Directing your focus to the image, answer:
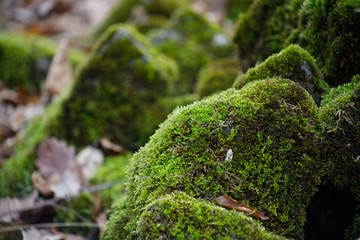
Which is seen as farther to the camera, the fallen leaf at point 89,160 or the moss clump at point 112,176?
the fallen leaf at point 89,160

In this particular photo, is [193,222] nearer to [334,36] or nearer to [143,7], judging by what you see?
[334,36]

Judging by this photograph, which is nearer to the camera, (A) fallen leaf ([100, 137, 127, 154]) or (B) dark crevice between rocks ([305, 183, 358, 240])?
(B) dark crevice between rocks ([305, 183, 358, 240])

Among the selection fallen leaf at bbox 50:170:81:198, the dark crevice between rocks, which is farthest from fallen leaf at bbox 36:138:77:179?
the dark crevice between rocks

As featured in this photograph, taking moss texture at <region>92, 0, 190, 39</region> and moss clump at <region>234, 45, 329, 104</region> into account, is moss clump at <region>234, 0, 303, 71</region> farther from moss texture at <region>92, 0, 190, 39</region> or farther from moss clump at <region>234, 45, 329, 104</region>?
moss texture at <region>92, 0, 190, 39</region>

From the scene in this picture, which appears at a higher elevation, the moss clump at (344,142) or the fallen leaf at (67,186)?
the moss clump at (344,142)

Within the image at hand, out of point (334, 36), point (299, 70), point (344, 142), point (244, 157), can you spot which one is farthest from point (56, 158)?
point (334, 36)

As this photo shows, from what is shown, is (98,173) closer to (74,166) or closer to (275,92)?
(74,166)

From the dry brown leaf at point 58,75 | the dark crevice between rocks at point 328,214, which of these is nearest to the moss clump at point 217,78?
the dark crevice between rocks at point 328,214

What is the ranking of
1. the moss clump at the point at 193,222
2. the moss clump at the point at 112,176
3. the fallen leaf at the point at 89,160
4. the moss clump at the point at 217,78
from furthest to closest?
the moss clump at the point at 217,78, the fallen leaf at the point at 89,160, the moss clump at the point at 112,176, the moss clump at the point at 193,222

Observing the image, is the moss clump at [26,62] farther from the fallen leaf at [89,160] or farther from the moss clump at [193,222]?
the moss clump at [193,222]
